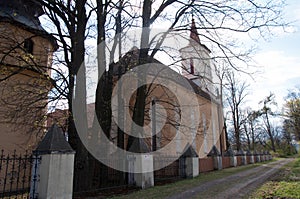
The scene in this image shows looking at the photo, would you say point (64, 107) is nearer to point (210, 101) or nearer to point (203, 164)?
point (203, 164)

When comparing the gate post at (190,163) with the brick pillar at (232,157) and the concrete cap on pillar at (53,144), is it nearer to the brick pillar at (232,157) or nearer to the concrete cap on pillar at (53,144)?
the concrete cap on pillar at (53,144)

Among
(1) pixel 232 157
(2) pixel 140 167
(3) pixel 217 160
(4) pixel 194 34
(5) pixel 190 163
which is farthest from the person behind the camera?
(1) pixel 232 157

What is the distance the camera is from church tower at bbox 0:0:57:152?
10.5 meters

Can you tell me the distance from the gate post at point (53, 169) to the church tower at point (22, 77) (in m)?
4.01

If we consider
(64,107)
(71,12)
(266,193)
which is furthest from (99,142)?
(266,193)

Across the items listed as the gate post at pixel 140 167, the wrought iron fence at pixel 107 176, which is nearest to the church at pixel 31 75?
the gate post at pixel 140 167

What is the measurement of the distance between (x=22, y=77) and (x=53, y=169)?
10.3 meters

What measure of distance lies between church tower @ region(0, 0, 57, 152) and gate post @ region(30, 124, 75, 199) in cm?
401

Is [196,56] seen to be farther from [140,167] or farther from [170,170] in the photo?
[140,167]

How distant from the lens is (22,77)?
49.5 feet

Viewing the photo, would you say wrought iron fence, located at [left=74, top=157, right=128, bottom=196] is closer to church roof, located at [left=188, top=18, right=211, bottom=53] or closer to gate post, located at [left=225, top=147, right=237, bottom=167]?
church roof, located at [left=188, top=18, right=211, bottom=53]

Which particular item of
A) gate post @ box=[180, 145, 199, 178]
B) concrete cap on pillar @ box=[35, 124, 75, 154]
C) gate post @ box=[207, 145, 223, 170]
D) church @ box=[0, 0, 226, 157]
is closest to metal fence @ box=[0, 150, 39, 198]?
concrete cap on pillar @ box=[35, 124, 75, 154]

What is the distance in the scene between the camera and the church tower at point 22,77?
10.5 m

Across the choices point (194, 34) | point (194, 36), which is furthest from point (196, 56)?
point (194, 34)
